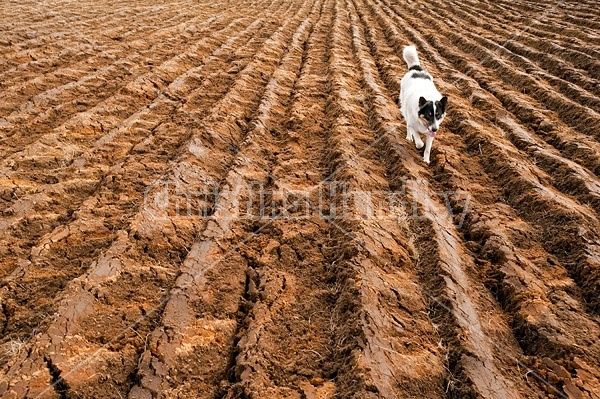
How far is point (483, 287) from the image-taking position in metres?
2.52

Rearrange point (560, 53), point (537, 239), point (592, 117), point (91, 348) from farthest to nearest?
point (560, 53) → point (592, 117) → point (537, 239) → point (91, 348)

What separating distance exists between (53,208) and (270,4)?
1193 cm

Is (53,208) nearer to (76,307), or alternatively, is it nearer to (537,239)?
(76,307)

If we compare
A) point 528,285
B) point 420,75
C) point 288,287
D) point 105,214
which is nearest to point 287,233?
point 288,287

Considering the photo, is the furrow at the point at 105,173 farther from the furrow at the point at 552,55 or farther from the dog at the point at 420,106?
the furrow at the point at 552,55

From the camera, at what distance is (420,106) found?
12.0 feet

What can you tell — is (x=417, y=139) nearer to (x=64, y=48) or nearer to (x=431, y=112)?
(x=431, y=112)

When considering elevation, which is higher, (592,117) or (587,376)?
(592,117)

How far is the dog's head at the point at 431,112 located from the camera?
139 inches

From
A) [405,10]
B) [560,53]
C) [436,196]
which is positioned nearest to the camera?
[436,196]

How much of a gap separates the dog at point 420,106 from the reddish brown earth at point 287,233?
0.69ft

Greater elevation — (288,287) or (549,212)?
(549,212)

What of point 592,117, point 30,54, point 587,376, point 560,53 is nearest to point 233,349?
point 587,376

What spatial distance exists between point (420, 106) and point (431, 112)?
0.50 feet
